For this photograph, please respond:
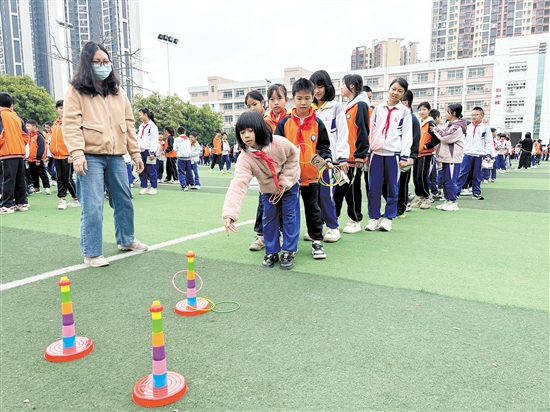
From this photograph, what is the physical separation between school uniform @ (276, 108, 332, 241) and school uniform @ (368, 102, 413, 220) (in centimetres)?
153

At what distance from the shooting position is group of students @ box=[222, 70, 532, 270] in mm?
3695

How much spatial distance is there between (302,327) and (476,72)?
239ft

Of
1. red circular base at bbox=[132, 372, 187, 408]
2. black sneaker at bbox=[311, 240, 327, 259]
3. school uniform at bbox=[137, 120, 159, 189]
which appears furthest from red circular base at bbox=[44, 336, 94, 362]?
school uniform at bbox=[137, 120, 159, 189]

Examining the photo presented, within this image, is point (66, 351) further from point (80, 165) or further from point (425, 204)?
point (425, 204)

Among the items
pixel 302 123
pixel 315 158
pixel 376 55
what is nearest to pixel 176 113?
pixel 302 123

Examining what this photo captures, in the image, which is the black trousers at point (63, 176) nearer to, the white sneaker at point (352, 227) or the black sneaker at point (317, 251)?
the white sneaker at point (352, 227)

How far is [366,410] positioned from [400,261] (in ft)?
8.25

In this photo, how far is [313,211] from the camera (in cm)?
439

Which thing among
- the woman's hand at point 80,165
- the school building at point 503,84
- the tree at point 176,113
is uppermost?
the school building at point 503,84

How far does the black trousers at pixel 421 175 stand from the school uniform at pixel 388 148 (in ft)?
7.49

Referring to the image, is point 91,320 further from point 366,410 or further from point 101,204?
point 366,410

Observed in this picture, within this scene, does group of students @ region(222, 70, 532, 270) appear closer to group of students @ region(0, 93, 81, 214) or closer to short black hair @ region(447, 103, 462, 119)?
short black hair @ region(447, 103, 462, 119)

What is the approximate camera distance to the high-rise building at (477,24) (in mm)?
106500

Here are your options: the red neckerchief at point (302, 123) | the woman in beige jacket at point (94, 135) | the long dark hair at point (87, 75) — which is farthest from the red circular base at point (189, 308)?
the long dark hair at point (87, 75)
